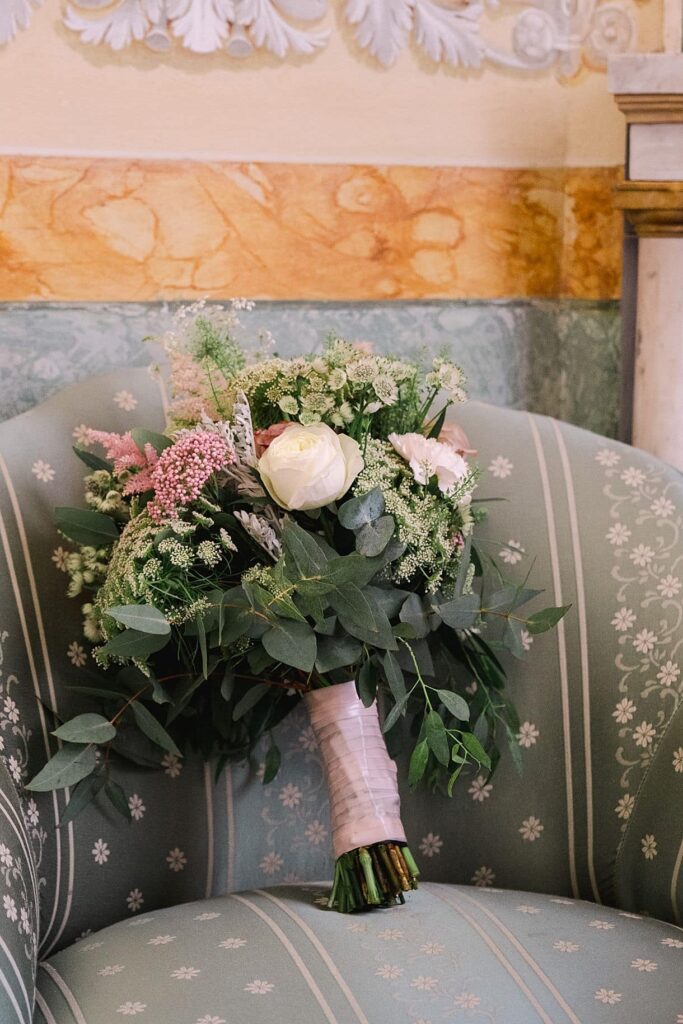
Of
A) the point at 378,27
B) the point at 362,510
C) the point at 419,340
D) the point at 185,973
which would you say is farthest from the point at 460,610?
the point at 378,27

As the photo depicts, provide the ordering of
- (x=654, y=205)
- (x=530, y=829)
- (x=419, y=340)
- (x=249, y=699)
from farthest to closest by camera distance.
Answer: (x=419, y=340), (x=654, y=205), (x=530, y=829), (x=249, y=699)

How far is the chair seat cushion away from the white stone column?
0.87 metres

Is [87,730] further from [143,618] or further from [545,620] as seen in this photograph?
[545,620]

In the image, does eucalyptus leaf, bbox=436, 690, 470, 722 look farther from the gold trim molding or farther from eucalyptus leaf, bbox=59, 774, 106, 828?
the gold trim molding

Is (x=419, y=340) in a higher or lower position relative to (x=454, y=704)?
higher

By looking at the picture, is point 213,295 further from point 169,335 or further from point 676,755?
point 676,755

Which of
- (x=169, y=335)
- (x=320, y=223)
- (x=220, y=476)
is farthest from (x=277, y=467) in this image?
(x=320, y=223)

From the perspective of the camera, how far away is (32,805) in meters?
1.28

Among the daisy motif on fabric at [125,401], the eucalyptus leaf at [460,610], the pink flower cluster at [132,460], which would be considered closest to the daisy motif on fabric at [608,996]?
the eucalyptus leaf at [460,610]

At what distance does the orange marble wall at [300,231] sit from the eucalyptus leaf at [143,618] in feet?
2.46

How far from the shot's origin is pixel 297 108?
170 cm

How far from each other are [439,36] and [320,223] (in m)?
0.37

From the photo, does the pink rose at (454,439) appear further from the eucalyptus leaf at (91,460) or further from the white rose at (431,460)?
the eucalyptus leaf at (91,460)

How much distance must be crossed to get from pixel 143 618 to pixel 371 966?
445 millimetres
